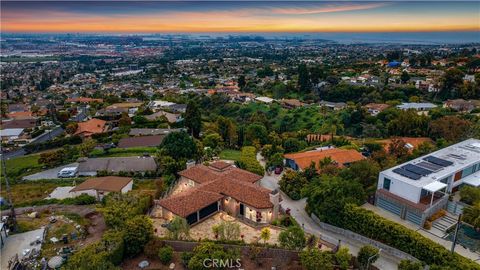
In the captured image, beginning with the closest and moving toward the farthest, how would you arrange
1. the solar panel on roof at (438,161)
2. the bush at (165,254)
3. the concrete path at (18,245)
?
the bush at (165,254)
the concrete path at (18,245)
the solar panel on roof at (438,161)

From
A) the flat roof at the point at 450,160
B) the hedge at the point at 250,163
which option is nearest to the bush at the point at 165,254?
the hedge at the point at 250,163

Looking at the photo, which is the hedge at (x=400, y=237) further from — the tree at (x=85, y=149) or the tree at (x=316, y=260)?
the tree at (x=85, y=149)

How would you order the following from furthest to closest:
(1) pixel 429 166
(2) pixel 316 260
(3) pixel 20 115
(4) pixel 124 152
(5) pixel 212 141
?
1. (3) pixel 20 115
2. (5) pixel 212 141
3. (4) pixel 124 152
4. (1) pixel 429 166
5. (2) pixel 316 260

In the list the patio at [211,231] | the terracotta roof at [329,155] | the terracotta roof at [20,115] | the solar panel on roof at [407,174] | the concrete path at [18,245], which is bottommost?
the terracotta roof at [20,115]

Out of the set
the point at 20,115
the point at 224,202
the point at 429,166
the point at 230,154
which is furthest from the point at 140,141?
the point at 20,115

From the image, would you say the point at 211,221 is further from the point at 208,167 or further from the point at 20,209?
the point at 20,209

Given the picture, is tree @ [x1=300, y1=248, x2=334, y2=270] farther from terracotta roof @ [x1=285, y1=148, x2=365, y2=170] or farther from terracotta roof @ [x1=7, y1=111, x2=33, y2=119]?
terracotta roof @ [x1=7, y1=111, x2=33, y2=119]

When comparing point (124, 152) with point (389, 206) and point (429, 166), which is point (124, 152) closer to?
point (389, 206)
